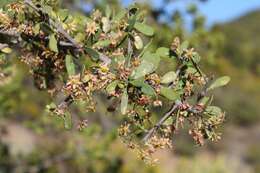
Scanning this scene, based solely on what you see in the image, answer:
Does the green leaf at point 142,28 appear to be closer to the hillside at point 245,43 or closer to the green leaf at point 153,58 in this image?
the green leaf at point 153,58

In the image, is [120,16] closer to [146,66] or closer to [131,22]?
[131,22]

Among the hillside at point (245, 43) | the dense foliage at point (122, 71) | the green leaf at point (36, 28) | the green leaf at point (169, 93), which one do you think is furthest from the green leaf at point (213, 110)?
the hillside at point (245, 43)

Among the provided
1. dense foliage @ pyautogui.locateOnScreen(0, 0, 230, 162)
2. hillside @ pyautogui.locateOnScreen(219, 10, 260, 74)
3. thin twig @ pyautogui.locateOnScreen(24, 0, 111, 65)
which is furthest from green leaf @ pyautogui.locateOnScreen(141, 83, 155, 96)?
hillside @ pyautogui.locateOnScreen(219, 10, 260, 74)

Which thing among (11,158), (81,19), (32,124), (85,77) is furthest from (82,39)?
(11,158)

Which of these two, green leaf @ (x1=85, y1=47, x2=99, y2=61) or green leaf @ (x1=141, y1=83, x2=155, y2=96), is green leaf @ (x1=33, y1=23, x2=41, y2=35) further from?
green leaf @ (x1=141, y1=83, x2=155, y2=96)

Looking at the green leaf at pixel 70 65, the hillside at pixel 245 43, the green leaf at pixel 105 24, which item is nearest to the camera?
the green leaf at pixel 70 65

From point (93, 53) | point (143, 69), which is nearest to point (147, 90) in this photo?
point (143, 69)

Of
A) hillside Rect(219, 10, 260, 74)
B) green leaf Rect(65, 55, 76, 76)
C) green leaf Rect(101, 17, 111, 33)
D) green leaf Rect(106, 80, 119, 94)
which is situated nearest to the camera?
green leaf Rect(106, 80, 119, 94)

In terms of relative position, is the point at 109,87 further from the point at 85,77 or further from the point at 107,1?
the point at 107,1

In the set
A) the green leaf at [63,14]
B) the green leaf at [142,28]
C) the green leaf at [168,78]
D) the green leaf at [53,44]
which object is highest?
the green leaf at [142,28]
